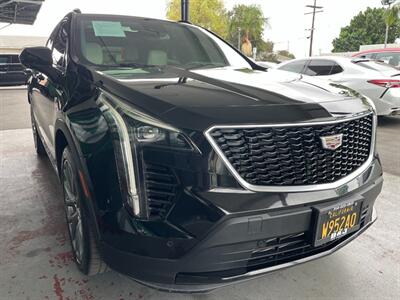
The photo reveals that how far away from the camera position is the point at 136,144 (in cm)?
138

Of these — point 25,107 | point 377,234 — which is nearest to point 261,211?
point 377,234

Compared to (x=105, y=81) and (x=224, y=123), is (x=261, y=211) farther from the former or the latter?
(x=105, y=81)

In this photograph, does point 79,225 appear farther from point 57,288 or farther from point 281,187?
point 281,187

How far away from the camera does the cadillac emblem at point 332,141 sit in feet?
5.08

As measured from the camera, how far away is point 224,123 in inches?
53.3

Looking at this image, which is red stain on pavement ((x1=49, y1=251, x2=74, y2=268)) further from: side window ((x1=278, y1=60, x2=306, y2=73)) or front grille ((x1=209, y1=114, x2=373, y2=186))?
side window ((x1=278, y1=60, x2=306, y2=73))

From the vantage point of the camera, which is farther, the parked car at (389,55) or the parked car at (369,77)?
the parked car at (389,55)

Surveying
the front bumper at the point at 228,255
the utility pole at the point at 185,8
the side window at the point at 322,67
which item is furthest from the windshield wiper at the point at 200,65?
the side window at the point at 322,67

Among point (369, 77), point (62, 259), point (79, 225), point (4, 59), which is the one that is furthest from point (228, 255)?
point (4, 59)

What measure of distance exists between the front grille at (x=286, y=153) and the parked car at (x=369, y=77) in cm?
461

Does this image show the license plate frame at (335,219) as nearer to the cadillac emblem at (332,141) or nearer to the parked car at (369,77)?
the cadillac emblem at (332,141)

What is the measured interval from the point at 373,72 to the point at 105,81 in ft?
19.0

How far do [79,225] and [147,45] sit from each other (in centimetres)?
143

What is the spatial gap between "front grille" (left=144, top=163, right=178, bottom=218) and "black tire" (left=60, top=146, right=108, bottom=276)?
0.40 metres
